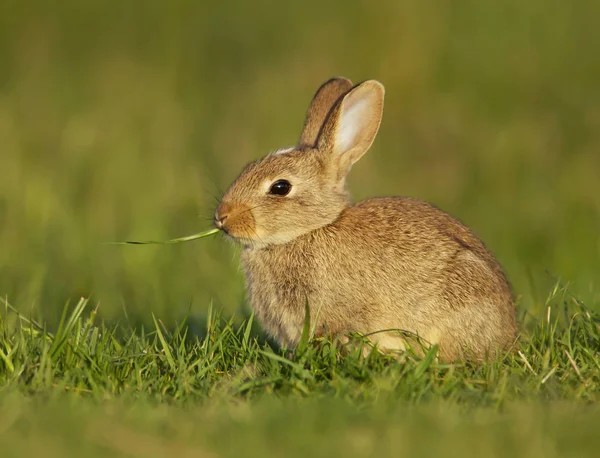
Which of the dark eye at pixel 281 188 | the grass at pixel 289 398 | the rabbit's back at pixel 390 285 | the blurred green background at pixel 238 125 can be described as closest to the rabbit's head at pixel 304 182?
the dark eye at pixel 281 188

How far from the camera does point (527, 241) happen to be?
7.70 meters

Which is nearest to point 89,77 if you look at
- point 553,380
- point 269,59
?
point 269,59

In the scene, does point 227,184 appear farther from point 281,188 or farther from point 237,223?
point 237,223

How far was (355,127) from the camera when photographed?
221 inches

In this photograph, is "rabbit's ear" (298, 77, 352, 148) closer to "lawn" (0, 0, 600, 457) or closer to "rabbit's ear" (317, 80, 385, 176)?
"rabbit's ear" (317, 80, 385, 176)

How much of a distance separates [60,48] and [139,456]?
9.41m

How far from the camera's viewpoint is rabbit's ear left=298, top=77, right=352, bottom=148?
5.91m

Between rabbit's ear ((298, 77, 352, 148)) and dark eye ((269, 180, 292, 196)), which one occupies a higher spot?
rabbit's ear ((298, 77, 352, 148))

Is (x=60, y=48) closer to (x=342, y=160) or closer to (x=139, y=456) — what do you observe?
(x=342, y=160)

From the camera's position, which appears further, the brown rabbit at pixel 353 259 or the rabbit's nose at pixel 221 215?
the rabbit's nose at pixel 221 215


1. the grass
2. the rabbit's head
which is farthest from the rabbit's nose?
the grass

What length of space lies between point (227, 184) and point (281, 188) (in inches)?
133

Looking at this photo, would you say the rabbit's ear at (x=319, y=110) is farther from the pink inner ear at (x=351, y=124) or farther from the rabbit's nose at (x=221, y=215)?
the rabbit's nose at (x=221, y=215)

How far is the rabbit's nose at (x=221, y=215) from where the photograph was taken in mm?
5125
